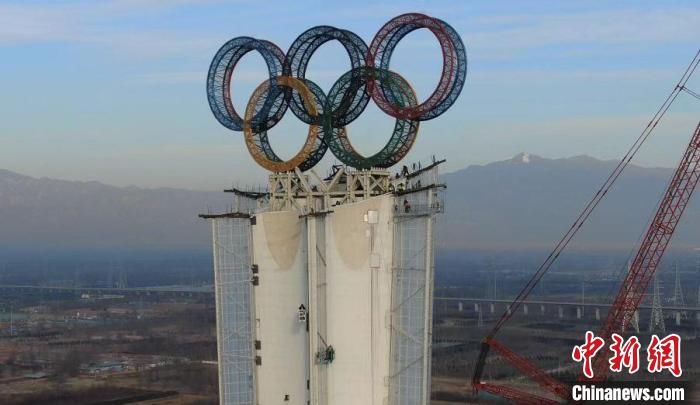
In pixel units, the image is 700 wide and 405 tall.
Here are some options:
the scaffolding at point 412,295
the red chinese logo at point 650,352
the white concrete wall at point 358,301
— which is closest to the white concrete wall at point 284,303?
the white concrete wall at point 358,301

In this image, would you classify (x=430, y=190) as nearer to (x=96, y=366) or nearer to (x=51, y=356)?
(x=96, y=366)

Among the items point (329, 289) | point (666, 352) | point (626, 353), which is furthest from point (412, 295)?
point (626, 353)

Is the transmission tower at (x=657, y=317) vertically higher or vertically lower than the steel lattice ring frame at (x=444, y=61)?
lower

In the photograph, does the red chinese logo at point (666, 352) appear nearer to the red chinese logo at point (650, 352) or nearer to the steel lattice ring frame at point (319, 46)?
the red chinese logo at point (650, 352)

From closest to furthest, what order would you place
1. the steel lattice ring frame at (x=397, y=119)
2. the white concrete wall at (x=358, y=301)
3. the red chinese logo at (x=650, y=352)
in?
the white concrete wall at (x=358, y=301), the steel lattice ring frame at (x=397, y=119), the red chinese logo at (x=650, y=352)

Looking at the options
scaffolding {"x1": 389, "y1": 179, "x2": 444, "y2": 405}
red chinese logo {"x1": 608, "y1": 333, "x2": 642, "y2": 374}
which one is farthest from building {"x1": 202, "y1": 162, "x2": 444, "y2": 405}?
red chinese logo {"x1": 608, "y1": 333, "x2": 642, "y2": 374}

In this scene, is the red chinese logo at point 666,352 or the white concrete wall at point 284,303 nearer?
the white concrete wall at point 284,303
